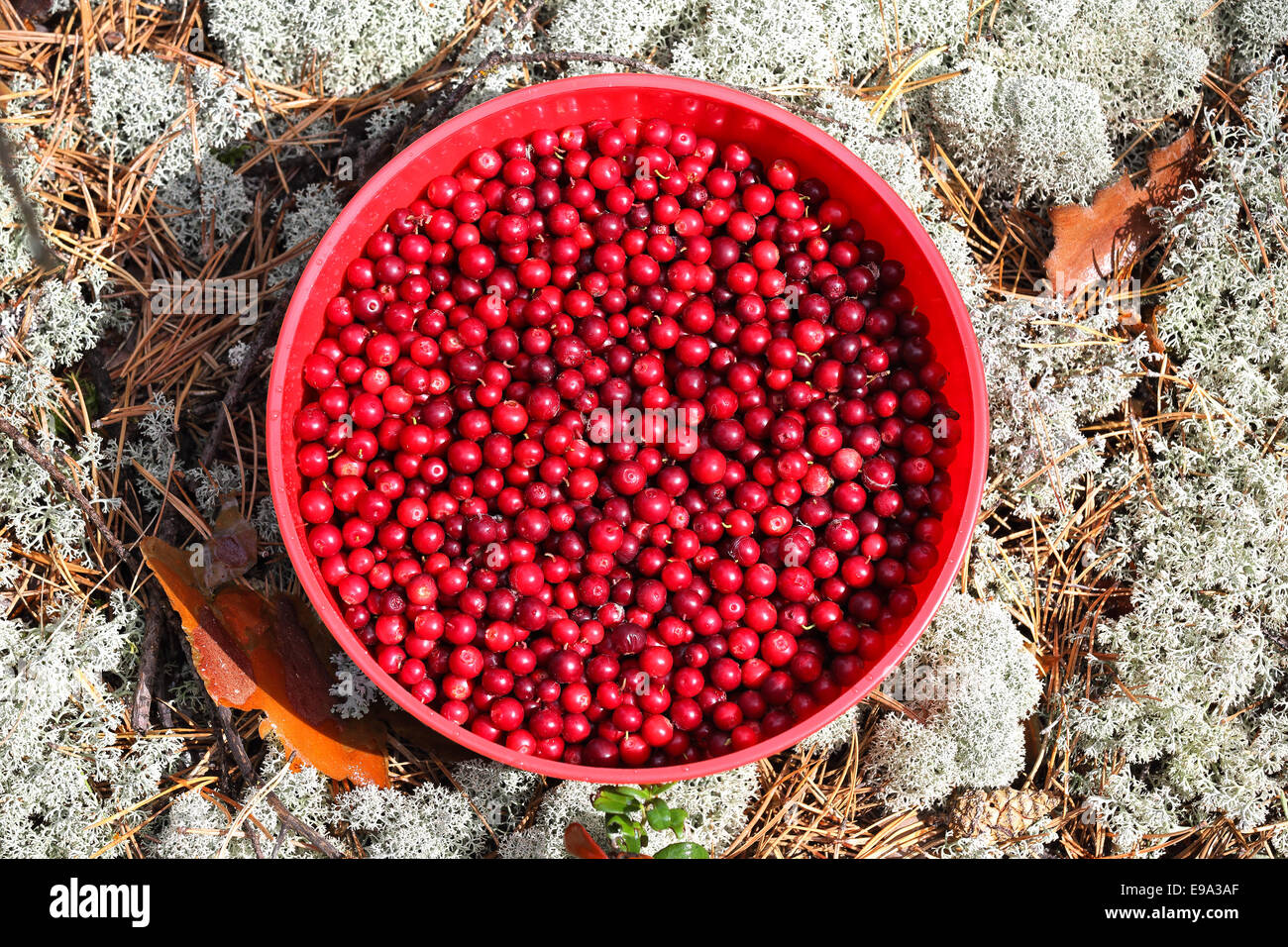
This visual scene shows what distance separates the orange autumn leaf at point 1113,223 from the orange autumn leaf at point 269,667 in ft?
10.8

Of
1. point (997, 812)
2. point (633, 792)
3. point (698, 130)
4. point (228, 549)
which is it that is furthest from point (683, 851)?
point (698, 130)

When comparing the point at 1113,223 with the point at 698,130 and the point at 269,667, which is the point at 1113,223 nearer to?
the point at 698,130

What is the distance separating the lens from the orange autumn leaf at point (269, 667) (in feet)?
10.9

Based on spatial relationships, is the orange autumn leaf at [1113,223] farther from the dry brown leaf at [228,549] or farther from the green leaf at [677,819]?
the dry brown leaf at [228,549]

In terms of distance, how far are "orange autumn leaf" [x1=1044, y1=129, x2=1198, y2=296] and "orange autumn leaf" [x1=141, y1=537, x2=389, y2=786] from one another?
10.8 feet

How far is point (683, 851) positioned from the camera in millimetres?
3279

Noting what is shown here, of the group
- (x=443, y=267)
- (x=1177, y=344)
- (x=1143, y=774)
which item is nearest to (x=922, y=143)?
(x=1177, y=344)

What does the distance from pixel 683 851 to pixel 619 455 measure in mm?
1384

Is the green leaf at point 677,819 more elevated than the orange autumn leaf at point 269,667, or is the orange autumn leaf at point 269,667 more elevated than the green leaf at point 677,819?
the orange autumn leaf at point 269,667

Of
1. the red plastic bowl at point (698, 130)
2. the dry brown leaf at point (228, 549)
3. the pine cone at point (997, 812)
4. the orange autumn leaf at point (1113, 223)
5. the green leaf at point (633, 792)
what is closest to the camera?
the red plastic bowl at point (698, 130)

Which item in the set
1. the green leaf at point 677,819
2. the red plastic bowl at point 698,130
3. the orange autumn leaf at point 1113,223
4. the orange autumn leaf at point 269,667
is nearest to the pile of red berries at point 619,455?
the red plastic bowl at point 698,130

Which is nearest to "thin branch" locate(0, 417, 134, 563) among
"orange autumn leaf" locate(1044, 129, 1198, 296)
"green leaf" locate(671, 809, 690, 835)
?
"green leaf" locate(671, 809, 690, 835)

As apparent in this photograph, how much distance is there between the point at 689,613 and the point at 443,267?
1473mm
